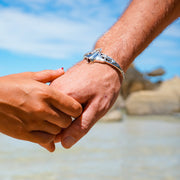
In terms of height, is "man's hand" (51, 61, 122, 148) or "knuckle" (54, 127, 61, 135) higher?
"man's hand" (51, 61, 122, 148)

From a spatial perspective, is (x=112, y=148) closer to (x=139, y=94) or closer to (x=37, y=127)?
(x=37, y=127)

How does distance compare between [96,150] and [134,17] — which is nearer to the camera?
[134,17]

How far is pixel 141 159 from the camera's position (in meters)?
3.31

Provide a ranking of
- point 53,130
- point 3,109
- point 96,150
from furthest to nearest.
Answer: point 96,150 → point 53,130 → point 3,109

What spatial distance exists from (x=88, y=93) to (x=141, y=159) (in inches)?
94.5

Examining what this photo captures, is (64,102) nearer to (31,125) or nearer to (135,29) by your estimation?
(31,125)

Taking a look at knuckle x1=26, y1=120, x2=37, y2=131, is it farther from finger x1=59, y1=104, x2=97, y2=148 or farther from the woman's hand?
finger x1=59, y1=104, x2=97, y2=148

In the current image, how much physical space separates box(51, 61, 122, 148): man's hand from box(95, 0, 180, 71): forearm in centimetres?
11

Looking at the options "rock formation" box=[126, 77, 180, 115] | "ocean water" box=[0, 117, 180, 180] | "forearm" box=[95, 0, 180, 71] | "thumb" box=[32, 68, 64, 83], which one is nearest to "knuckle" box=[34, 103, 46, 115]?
"thumb" box=[32, 68, 64, 83]

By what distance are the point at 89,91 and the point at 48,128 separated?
0.27m

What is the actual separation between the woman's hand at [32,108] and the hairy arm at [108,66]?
0.05 m

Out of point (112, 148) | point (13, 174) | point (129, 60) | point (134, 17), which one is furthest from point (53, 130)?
point (112, 148)

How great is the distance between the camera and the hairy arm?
1188 mm

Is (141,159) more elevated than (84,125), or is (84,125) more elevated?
(84,125)
